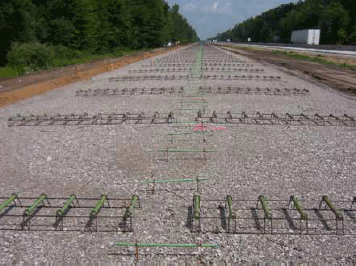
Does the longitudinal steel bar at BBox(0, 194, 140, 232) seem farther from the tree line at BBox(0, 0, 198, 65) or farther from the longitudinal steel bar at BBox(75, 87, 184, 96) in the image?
the tree line at BBox(0, 0, 198, 65)

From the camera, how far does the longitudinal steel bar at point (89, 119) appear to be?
13.1m

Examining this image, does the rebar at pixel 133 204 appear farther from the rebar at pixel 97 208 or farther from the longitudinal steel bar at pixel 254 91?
the longitudinal steel bar at pixel 254 91

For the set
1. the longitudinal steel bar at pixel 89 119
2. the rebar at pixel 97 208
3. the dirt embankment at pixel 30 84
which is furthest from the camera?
the dirt embankment at pixel 30 84

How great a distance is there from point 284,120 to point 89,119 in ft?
26.1

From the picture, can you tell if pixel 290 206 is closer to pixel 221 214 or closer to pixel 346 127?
pixel 221 214

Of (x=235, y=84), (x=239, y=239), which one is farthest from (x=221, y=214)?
(x=235, y=84)

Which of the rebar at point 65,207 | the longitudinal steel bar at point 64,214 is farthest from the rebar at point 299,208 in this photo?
the rebar at point 65,207

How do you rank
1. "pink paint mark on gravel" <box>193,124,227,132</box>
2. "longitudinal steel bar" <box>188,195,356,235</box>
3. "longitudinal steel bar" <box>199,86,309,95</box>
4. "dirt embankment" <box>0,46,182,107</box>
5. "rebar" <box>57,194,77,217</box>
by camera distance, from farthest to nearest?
"longitudinal steel bar" <box>199,86,309,95</box> → "dirt embankment" <box>0,46,182,107</box> → "pink paint mark on gravel" <box>193,124,227,132</box> → "rebar" <box>57,194,77,217</box> → "longitudinal steel bar" <box>188,195,356,235</box>

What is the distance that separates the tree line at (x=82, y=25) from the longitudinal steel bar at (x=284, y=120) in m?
25.3

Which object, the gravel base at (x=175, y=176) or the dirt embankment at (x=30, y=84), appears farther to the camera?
the dirt embankment at (x=30, y=84)

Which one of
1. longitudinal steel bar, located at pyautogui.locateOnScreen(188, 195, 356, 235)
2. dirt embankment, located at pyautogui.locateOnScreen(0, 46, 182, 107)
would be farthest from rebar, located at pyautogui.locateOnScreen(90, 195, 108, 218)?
dirt embankment, located at pyautogui.locateOnScreen(0, 46, 182, 107)

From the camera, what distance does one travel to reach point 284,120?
43.1 ft

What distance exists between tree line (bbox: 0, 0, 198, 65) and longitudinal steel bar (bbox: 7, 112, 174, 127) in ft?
68.0

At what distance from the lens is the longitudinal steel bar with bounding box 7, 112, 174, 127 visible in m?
13.1
